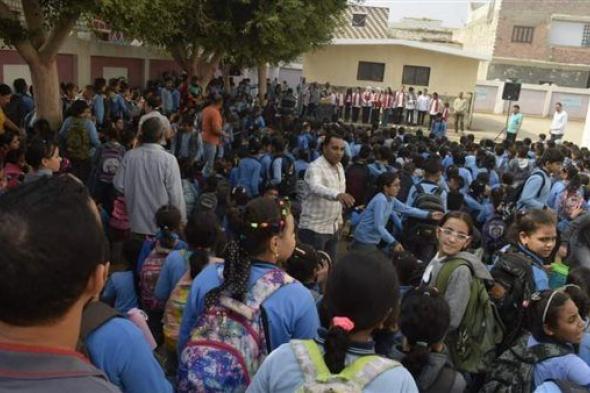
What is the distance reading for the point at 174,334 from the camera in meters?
3.12

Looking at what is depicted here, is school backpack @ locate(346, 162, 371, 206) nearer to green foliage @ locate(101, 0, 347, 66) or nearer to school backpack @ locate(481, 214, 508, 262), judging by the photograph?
school backpack @ locate(481, 214, 508, 262)

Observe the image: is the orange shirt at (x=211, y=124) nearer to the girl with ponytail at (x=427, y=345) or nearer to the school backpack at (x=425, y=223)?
the school backpack at (x=425, y=223)

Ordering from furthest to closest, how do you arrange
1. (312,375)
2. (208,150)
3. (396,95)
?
1. (396,95)
2. (208,150)
3. (312,375)

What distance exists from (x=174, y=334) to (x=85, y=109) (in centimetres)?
437

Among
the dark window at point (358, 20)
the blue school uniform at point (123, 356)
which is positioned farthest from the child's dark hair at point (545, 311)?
the dark window at point (358, 20)

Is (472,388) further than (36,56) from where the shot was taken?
No

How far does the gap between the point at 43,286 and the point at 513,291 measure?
9.45ft

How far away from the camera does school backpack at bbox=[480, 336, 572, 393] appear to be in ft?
8.75

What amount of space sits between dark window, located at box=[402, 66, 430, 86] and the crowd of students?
17.5 m

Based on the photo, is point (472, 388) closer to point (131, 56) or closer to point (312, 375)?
point (312, 375)

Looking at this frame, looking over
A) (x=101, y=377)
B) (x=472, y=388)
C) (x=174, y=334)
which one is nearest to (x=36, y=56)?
(x=174, y=334)

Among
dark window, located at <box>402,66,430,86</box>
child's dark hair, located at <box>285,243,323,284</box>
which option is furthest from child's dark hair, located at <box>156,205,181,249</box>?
dark window, located at <box>402,66,430,86</box>

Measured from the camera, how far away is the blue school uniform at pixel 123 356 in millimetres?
1711

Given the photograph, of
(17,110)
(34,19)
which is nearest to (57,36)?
(34,19)
